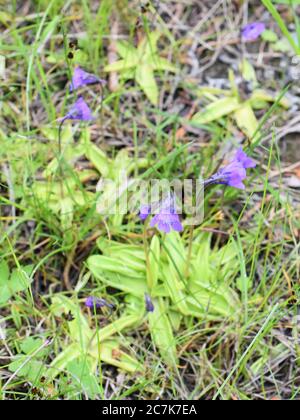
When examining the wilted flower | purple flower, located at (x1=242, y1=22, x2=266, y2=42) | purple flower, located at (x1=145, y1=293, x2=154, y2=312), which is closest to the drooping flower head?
the wilted flower

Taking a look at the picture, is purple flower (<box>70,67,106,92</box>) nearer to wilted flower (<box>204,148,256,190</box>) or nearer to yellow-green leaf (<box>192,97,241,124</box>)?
yellow-green leaf (<box>192,97,241,124</box>)

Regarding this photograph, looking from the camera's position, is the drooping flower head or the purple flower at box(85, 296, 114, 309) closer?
the drooping flower head

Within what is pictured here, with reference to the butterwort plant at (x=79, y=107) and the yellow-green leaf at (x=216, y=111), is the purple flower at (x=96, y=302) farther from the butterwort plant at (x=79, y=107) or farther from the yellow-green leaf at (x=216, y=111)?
the yellow-green leaf at (x=216, y=111)

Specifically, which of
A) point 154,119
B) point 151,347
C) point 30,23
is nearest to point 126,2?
point 30,23

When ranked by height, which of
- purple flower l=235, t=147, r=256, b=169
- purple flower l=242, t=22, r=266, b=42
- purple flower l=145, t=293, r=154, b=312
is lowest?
purple flower l=145, t=293, r=154, b=312

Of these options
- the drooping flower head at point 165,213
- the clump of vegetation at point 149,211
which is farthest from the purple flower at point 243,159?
the drooping flower head at point 165,213

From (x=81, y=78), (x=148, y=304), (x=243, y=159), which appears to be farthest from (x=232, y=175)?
(x=81, y=78)

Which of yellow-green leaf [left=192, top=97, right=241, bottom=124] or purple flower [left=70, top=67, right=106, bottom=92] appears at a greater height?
purple flower [left=70, top=67, right=106, bottom=92]

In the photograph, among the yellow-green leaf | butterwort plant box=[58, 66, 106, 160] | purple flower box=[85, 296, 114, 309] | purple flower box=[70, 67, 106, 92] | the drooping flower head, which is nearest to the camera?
the drooping flower head

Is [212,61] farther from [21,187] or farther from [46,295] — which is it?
Result: [46,295]

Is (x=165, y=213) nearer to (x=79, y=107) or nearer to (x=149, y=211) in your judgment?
(x=149, y=211)

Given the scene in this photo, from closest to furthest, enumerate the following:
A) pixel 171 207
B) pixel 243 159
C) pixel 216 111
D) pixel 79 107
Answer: pixel 171 207 → pixel 243 159 → pixel 79 107 → pixel 216 111

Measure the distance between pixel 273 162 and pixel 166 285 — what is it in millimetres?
840

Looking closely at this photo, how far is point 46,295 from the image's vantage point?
2332mm
